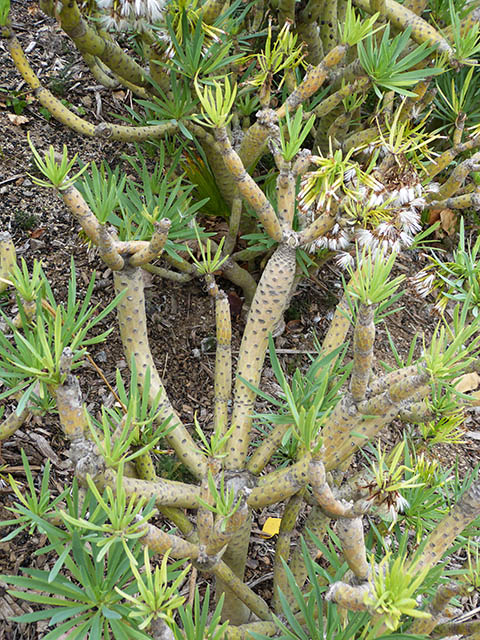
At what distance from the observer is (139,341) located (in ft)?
3.90

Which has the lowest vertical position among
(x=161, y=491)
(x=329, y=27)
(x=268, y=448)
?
(x=268, y=448)

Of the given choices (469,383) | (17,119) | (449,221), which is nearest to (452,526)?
(469,383)

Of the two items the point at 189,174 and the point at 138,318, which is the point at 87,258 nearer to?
the point at 189,174

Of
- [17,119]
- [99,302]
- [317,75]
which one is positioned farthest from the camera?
[17,119]

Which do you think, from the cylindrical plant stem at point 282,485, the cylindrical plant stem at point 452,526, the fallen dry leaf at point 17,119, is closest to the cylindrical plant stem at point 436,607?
the cylindrical plant stem at point 452,526

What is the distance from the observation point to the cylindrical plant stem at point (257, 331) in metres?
1.17

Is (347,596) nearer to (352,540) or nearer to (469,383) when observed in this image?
(352,540)

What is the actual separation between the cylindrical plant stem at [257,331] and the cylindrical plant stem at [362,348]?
0.30m

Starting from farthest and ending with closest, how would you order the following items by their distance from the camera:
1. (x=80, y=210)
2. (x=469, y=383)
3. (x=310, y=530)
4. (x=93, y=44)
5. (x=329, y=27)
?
(x=469, y=383), (x=329, y=27), (x=93, y=44), (x=310, y=530), (x=80, y=210)

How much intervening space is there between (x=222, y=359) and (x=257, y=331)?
139 millimetres

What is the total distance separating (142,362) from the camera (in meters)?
1.19

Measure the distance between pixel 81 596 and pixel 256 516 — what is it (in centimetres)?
94

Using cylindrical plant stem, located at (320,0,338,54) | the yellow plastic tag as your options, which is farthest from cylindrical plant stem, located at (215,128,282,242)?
cylindrical plant stem, located at (320,0,338,54)

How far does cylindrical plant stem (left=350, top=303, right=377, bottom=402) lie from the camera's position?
795mm
